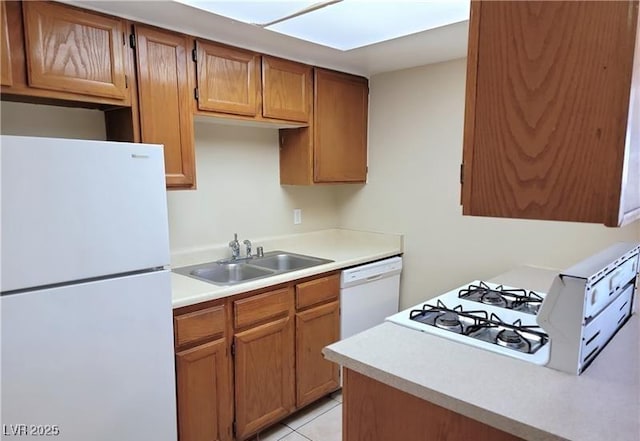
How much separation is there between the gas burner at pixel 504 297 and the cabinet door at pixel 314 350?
93 cm

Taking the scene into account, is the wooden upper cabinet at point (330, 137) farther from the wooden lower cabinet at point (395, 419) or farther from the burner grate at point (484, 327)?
the wooden lower cabinet at point (395, 419)

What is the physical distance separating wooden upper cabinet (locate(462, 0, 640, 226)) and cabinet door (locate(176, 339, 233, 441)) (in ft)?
4.86

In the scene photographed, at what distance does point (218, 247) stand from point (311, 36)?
4.55 ft

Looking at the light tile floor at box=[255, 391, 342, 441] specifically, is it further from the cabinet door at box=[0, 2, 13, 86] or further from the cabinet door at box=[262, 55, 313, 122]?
the cabinet door at box=[0, 2, 13, 86]

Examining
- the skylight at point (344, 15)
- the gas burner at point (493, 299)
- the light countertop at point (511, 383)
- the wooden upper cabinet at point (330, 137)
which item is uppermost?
the skylight at point (344, 15)

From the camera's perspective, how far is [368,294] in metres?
2.79

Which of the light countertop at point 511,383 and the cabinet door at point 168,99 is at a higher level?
the cabinet door at point 168,99

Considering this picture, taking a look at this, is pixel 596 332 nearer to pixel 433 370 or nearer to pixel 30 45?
pixel 433 370

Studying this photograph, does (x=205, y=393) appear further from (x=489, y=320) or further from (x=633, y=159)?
(x=633, y=159)

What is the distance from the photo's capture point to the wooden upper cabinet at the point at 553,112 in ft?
2.51

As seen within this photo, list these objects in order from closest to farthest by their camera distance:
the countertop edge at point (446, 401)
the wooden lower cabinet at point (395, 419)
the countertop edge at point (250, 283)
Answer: the countertop edge at point (446, 401) < the wooden lower cabinet at point (395, 419) < the countertop edge at point (250, 283)

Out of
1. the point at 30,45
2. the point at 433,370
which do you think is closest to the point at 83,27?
the point at 30,45

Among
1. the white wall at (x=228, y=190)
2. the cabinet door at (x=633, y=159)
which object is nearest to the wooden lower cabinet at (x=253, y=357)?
the white wall at (x=228, y=190)

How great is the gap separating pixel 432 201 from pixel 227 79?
158 centimetres
